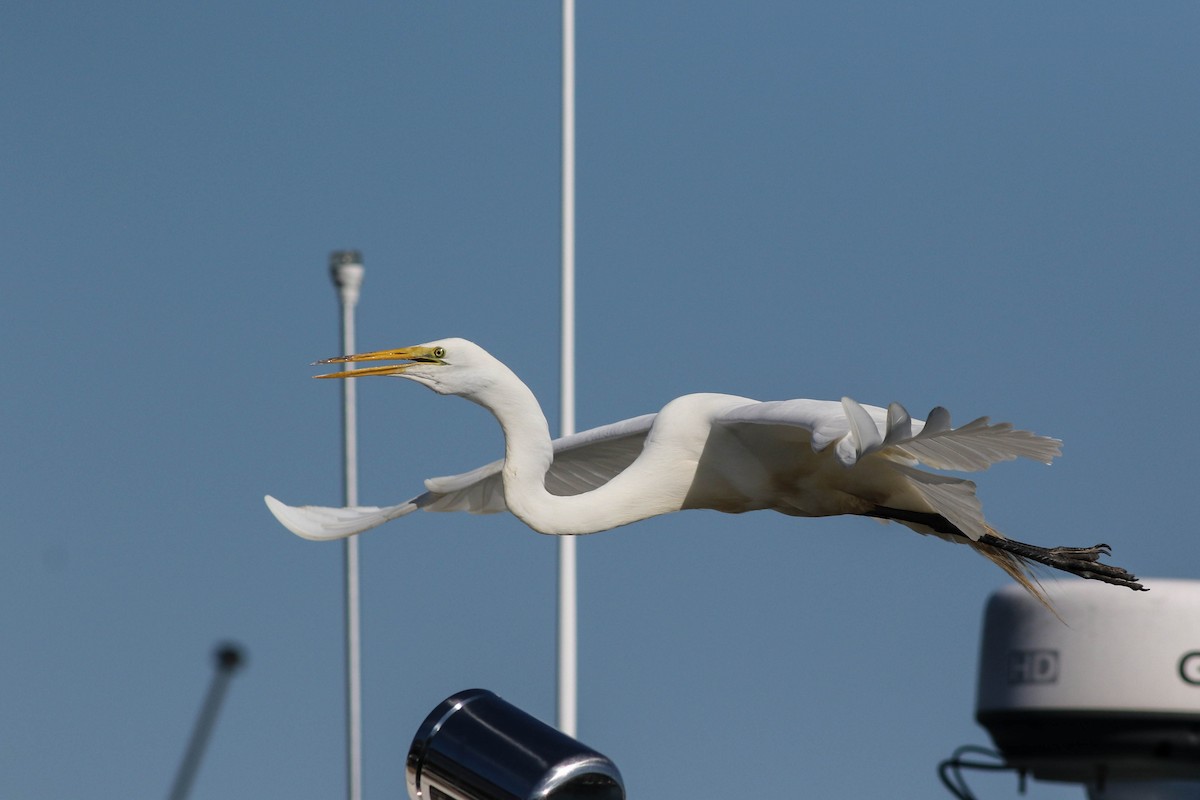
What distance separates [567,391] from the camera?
15383mm

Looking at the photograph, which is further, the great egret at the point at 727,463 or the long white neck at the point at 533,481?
the long white neck at the point at 533,481

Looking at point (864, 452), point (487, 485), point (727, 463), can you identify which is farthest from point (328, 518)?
point (864, 452)

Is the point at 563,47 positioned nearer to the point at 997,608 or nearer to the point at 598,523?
the point at 997,608

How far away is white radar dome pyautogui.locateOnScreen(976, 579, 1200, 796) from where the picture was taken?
12.5 meters

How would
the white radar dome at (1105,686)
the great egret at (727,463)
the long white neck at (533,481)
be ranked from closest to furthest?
the great egret at (727,463) → the long white neck at (533,481) → the white radar dome at (1105,686)

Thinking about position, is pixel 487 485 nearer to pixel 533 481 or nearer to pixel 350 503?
pixel 533 481

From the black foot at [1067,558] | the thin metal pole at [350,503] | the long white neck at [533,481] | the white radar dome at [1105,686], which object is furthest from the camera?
the thin metal pole at [350,503]

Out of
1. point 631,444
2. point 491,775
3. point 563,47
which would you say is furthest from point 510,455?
point 563,47

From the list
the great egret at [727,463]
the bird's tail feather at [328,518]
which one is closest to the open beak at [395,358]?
the great egret at [727,463]

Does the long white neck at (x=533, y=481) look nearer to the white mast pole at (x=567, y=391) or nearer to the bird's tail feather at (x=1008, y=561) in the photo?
the bird's tail feather at (x=1008, y=561)

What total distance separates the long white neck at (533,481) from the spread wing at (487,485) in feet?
2.44

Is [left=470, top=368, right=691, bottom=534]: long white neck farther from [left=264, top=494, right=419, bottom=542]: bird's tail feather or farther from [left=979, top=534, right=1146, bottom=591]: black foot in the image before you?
[left=979, top=534, right=1146, bottom=591]: black foot

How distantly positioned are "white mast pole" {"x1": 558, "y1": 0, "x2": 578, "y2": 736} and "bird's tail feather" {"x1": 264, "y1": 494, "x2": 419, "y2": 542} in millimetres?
5960

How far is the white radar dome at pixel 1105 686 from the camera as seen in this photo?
12.5 metres
